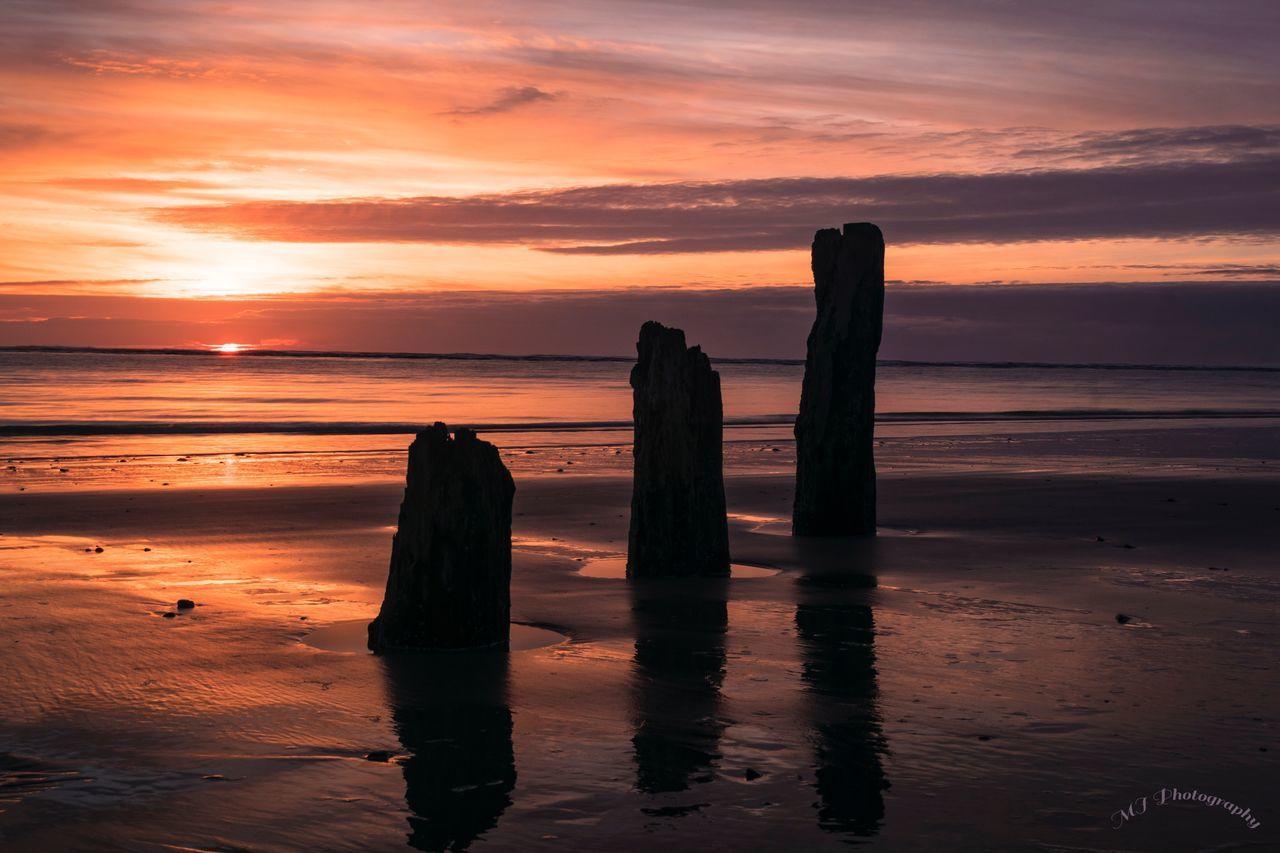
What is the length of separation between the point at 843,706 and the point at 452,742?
182 centimetres

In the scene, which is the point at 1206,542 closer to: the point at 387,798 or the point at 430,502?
the point at 430,502

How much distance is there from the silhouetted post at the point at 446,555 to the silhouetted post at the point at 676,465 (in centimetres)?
297

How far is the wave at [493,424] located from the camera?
2928 cm

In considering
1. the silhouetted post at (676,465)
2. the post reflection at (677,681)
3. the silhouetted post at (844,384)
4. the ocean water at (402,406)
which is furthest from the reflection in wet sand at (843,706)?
the ocean water at (402,406)

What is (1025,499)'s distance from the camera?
16281 millimetres

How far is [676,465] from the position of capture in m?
10.5

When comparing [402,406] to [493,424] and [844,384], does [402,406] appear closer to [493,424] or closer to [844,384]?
[493,424]

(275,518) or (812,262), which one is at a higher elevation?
(812,262)

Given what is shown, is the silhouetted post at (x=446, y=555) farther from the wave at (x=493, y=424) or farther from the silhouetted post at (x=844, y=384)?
the wave at (x=493, y=424)

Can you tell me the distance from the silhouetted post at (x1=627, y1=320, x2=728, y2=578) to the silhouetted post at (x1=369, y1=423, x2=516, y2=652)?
2969mm

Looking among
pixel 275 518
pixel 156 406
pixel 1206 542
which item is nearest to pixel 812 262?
pixel 1206 542

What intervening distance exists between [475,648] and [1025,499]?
34.4 feet

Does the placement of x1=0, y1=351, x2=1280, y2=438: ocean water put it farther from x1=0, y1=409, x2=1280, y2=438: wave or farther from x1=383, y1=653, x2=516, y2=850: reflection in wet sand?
x1=383, y1=653, x2=516, y2=850: reflection in wet sand

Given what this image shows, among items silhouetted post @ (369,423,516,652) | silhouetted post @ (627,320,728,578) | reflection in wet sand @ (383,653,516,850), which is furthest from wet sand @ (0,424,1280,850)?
silhouetted post @ (627,320,728,578)
